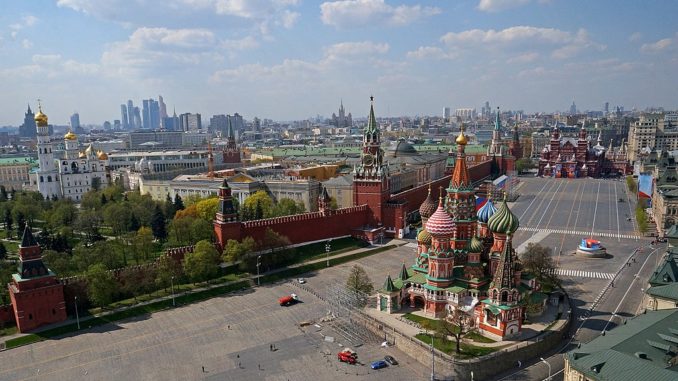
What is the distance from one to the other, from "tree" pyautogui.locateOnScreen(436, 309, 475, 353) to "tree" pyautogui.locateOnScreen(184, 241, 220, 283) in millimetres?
22219

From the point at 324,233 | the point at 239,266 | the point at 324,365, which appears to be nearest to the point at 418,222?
the point at 324,233

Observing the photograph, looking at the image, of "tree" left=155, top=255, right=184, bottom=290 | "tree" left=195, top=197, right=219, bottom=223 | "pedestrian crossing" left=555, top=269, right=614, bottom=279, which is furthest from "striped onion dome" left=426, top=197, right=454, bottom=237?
"tree" left=195, top=197, right=219, bottom=223

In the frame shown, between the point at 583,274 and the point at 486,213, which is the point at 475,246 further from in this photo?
the point at 583,274

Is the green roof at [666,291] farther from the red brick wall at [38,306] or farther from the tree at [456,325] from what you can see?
the red brick wall at [38,306]

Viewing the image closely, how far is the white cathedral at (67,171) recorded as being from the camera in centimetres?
8319

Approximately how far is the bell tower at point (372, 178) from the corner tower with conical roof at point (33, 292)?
3629cm

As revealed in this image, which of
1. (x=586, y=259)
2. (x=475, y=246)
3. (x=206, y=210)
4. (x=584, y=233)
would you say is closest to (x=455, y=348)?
(x=475, y=246)

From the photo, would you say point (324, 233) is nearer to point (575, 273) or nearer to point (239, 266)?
point (239, 266)

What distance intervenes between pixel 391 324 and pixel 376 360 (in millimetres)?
3870

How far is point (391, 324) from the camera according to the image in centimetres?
3391

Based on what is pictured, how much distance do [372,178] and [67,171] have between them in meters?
61.2

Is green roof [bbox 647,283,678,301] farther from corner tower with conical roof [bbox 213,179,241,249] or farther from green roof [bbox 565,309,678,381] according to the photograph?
corner tower with conical roof [bbox 213,179,241,249]

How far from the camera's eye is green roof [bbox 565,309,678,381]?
854 inches

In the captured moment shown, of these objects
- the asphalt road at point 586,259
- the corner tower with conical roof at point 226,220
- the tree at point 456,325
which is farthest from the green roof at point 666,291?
the corner tower with conical roof at point 226,220
